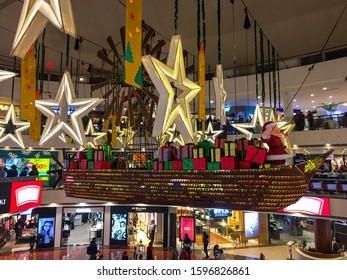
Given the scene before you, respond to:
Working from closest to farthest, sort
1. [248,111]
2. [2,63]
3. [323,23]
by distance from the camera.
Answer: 1. [323,23]
2. [2,63]
3. [248,111]

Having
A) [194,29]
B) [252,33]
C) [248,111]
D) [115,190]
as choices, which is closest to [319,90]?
[248,111]

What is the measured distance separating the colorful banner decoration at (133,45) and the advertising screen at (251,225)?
50.2 ft

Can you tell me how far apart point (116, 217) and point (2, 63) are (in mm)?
10394

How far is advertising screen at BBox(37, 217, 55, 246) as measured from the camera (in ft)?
46.0

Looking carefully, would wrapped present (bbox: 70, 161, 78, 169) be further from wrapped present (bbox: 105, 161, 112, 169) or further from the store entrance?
the store entrance

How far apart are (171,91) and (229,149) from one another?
1.75 meters

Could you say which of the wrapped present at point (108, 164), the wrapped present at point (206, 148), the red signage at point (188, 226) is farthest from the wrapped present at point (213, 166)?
the red signage at point (188, 226)

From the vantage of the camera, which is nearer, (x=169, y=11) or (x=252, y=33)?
(x=169, y=11)

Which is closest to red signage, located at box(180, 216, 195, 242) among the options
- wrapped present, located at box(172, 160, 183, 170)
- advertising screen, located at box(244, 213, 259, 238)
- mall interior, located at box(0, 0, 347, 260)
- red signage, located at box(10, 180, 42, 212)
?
mall interior, located at box(0, 0, 347, 260)

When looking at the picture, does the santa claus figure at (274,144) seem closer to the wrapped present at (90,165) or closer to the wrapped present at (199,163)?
the wrapped present at (199,163)

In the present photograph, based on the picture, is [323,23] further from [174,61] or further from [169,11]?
[174,61]

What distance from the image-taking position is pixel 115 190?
462cm

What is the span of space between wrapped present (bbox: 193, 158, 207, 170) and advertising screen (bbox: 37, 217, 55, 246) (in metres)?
13.6

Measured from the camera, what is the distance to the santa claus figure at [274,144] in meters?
3.25
